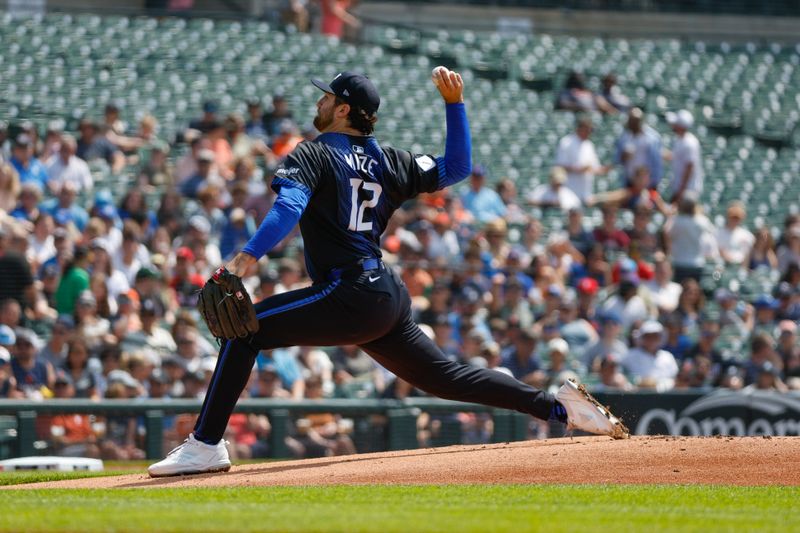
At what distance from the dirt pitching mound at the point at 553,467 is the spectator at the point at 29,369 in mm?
3613

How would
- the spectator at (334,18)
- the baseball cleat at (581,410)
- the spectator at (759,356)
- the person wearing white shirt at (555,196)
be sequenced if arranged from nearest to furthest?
the baseball cleat at (581,410) → the spectator at (759,356) → the person wearing white shirt at (555,196) → the spectator at (334,18)

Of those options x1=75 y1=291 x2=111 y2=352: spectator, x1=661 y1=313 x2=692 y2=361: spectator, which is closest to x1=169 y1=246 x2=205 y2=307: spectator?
x1=75 y1=291 x2=111 y2=352: spectator

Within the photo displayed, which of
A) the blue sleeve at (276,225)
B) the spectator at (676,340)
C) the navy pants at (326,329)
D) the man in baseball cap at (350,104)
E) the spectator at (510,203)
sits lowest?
the spectator at (676,340)

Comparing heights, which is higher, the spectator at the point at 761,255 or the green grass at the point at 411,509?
the green grass at the point at 411,509

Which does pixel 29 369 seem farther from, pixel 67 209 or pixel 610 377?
Answer: pixel 610 377

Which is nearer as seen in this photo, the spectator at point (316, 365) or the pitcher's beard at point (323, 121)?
the pitcher's beard at point (323, 121)

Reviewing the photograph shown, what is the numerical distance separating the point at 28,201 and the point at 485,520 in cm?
850

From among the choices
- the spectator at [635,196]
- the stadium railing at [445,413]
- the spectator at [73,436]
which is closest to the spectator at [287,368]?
the stadium railing at [445,413]

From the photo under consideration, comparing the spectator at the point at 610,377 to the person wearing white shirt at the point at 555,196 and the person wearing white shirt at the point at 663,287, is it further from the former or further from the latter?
the person wearing white shirt at the point at 555,196

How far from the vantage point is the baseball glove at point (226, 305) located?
5.96 metres

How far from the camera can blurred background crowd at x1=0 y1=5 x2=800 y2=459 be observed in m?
10.9

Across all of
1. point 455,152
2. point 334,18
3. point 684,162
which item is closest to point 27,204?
point 455,152

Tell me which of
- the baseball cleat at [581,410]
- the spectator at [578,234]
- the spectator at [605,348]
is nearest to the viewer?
the baseball cleat at [581,410]

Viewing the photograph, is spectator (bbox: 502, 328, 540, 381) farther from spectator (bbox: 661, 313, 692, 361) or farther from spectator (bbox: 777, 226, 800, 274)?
spectator (bbox: 777, 226, 800, 274)
